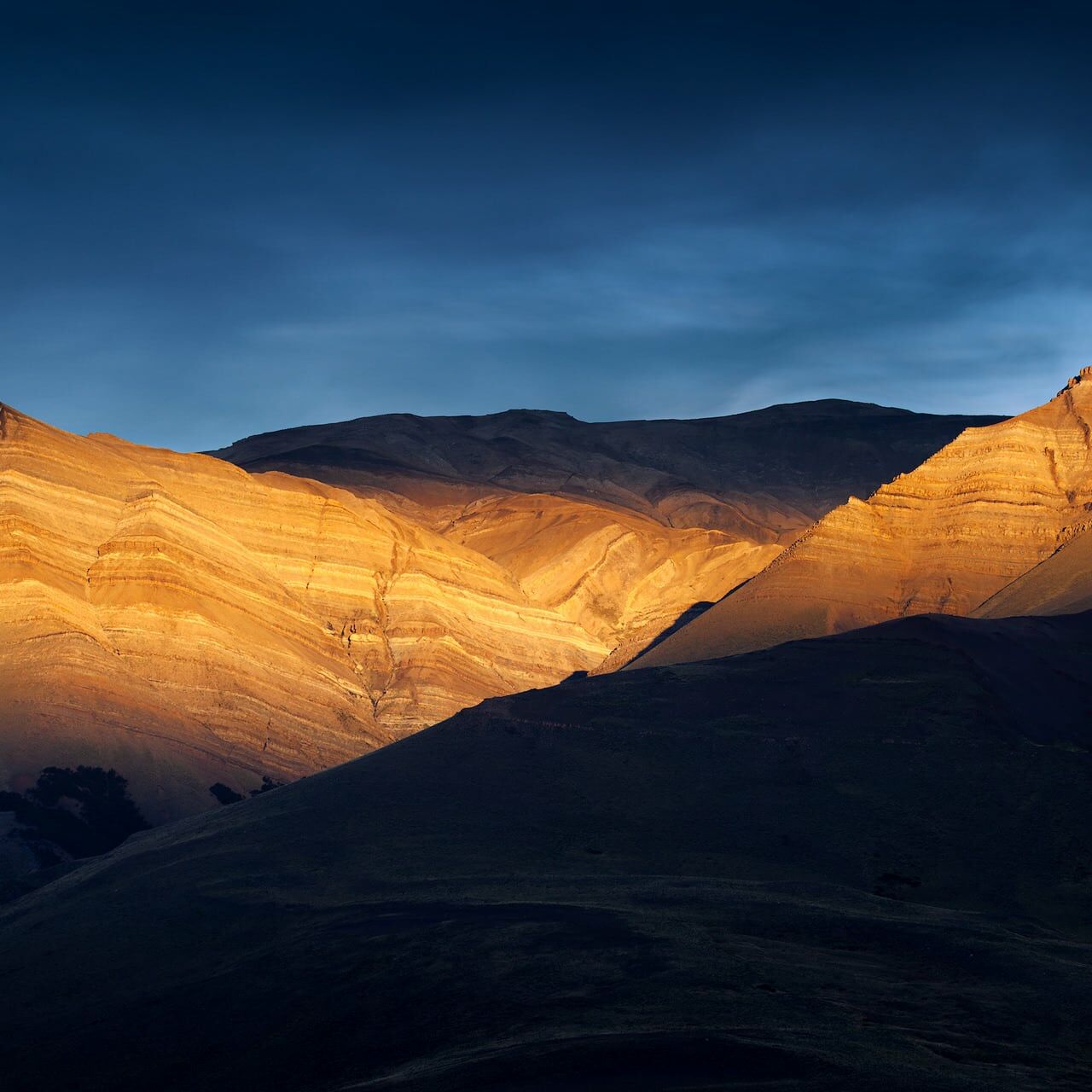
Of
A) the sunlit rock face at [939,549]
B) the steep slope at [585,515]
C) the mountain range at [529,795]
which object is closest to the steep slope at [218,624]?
the mountain range at [529,795]

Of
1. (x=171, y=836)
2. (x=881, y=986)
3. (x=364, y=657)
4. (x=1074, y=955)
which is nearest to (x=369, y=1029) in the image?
(x=881, y=986)

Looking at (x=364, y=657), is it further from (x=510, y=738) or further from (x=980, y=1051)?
(x=980, y=1051)

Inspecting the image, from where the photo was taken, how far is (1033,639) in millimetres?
68500

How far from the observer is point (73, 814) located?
6994 cm

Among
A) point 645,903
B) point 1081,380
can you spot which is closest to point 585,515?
point 1081,380

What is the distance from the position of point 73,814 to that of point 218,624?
77.3 feet

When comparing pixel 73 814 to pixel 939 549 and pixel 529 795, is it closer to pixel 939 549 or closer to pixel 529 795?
pixel 529 795

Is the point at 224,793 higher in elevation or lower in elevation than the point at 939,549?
lower

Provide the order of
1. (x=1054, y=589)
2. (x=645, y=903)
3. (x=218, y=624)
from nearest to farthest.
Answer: (x=645, y=903)
(x=1054, y=589)
(x=218, y=624)

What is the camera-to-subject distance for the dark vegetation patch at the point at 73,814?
225 feet

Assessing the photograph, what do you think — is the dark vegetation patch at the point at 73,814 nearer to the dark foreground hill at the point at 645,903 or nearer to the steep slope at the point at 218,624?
the steep slope at the point at 218,624

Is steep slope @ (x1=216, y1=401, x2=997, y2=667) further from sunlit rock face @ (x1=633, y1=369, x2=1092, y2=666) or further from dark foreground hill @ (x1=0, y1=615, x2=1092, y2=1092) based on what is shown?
dark foreground hill @ (x1=0, y1=615, x2=1092, y2=1092)

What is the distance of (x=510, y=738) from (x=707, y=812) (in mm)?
10292

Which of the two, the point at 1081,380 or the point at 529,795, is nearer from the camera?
→ the point at 529,795
